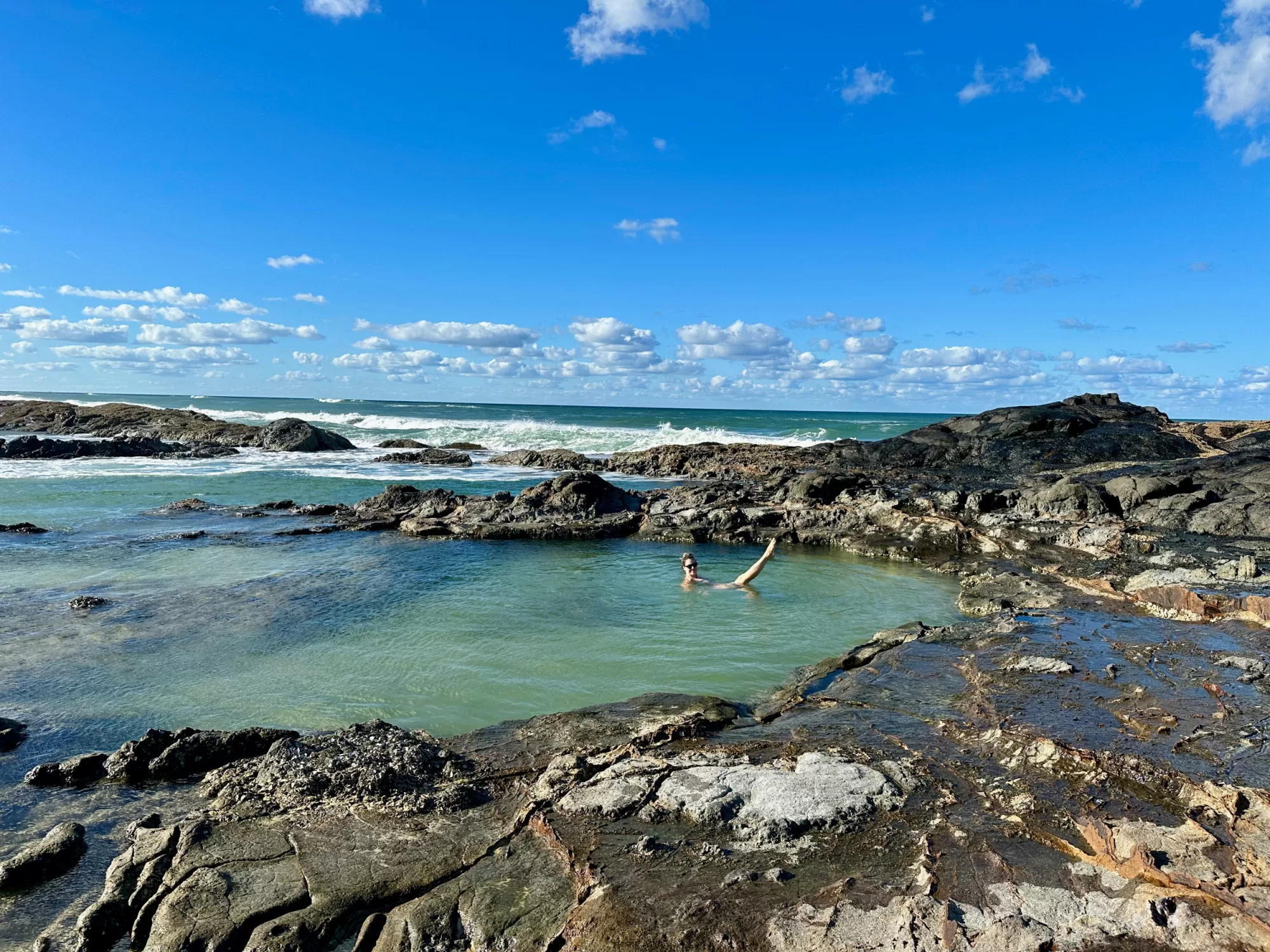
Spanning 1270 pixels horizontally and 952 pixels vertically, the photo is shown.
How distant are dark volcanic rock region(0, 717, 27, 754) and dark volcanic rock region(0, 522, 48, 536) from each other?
12.4 meters

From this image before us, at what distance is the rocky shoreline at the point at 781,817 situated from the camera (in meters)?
3.42

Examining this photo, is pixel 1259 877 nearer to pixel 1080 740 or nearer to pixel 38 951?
pixel 1080 740

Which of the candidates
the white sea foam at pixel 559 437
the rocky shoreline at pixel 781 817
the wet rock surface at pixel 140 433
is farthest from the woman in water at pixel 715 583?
the wet rock surface at pixel 140 433

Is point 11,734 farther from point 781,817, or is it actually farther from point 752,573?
point 752,573

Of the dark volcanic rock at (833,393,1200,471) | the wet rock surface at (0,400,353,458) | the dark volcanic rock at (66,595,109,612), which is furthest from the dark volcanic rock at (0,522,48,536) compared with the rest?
the dark volcanic rock at (833,393,1200,471)

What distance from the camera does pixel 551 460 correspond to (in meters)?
34.8

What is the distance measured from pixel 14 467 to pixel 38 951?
3346 centimetres

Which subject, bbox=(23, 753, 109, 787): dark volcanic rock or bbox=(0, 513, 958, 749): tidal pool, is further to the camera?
bbox=(0, 513, 958, 749): tidal pool

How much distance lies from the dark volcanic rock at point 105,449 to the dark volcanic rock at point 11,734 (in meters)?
31.6

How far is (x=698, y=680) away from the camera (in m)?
7.79

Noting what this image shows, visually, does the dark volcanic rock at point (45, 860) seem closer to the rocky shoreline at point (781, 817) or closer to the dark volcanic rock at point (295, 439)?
the rocky shoreline at point (781, 817)

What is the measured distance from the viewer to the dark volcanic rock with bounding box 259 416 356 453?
126 feet

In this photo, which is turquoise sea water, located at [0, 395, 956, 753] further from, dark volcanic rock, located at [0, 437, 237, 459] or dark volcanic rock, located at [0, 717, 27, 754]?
dark volcanic rock, located at [0, 437, 237, 459]

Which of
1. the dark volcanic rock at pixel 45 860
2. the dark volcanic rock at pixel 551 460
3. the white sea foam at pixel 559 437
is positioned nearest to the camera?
the dark volcanic rock at pixel 45 860
